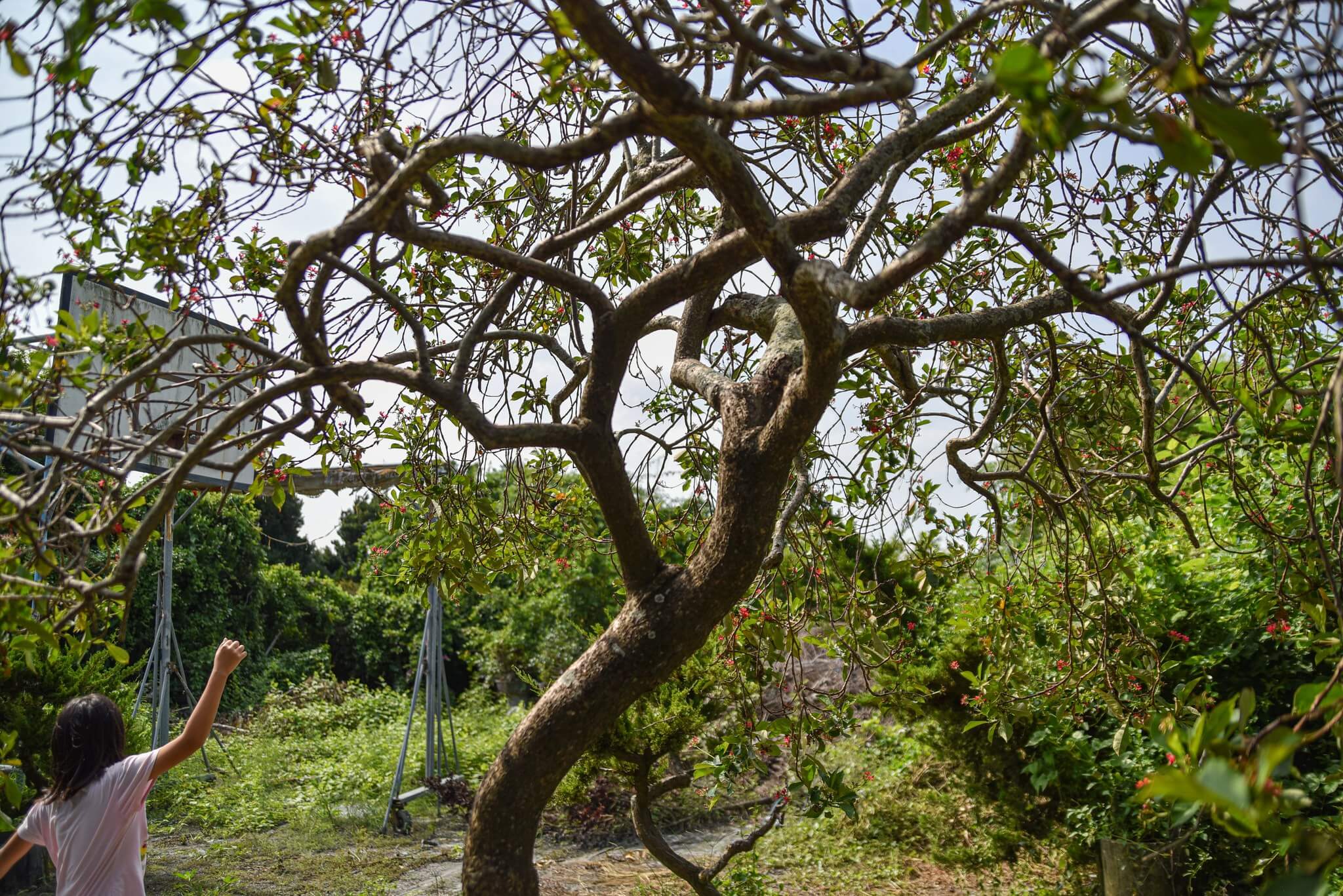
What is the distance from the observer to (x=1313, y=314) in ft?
9.53

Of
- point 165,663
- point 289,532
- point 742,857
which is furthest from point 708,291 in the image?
point 289,532

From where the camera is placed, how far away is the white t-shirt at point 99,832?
237cm

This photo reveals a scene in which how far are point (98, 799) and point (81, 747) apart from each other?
5.8 inches

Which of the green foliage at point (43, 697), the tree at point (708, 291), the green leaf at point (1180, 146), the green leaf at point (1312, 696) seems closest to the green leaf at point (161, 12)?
the tree at point (708, 291)

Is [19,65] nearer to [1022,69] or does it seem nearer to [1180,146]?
[1022,69]

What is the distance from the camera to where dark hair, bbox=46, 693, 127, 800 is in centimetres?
246

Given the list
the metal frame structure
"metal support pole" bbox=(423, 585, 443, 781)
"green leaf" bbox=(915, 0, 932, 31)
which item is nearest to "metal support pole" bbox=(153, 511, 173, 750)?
the metal frame structure

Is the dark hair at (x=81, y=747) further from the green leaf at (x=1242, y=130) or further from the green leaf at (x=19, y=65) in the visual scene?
the green leaf at (x=1242, y=130)

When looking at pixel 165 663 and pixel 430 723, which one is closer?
pixel 165 663

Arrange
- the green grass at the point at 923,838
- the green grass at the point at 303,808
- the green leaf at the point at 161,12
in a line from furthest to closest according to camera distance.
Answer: the green grass at the point at 303,808 < the green grass at the point at 923,838 < the green leaf at the point at 161,12

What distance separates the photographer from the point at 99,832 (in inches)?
93.8

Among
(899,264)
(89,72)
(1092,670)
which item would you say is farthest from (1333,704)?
(89,72)

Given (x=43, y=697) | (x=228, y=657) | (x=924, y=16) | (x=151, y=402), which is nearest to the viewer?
(x=924, y=16)

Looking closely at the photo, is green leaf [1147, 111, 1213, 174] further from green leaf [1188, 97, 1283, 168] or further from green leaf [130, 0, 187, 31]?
green leaf [130, 0, 187, 31]
